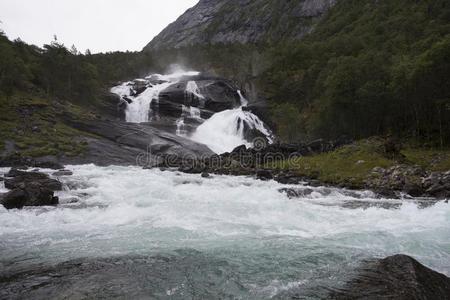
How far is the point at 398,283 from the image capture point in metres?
8.88

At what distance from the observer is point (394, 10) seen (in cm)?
12669

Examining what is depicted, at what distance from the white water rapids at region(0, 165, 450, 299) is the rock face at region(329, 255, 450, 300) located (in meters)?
1.14

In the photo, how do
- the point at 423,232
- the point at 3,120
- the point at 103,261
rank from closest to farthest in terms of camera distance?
1. the point at 103,261
2. the point at 423,232
3. the point at 3,120

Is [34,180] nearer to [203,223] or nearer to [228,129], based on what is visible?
[203,223]

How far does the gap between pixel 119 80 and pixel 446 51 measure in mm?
108747

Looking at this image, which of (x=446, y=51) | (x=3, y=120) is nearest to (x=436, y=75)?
(x=446, y=51)

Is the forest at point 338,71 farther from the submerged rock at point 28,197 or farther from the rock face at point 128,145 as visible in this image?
the submerged rock at point 28,197

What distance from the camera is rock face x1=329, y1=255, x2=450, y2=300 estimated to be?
27.8 ft

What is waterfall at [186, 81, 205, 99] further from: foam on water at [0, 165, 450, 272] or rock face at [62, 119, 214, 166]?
foam on water at [0, 165, 450, 272]

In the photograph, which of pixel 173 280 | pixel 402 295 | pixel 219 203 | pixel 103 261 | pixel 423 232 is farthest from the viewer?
pixel 219 203

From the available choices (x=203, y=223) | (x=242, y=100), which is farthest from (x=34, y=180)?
(x=242, y=100)

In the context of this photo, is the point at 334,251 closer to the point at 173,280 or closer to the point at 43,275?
the point at 173,280

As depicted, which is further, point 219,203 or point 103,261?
point 219,203

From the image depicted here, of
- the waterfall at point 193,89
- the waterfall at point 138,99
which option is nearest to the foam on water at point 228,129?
the waterfall at point 193,89
